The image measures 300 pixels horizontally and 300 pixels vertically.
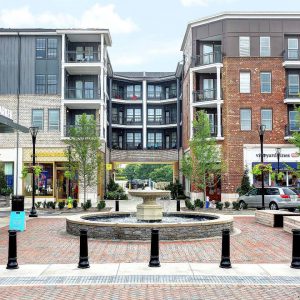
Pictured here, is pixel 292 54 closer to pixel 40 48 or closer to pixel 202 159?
pixel 202 159

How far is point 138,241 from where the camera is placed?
1564cm

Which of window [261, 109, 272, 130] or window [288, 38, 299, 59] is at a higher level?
window [288, 38, 299, 59]

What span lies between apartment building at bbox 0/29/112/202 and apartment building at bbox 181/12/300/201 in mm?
10142

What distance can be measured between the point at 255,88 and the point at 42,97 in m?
17.3

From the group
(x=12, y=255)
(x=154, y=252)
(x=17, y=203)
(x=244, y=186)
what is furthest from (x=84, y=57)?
(x=154, y=252)

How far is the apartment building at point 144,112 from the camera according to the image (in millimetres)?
58438

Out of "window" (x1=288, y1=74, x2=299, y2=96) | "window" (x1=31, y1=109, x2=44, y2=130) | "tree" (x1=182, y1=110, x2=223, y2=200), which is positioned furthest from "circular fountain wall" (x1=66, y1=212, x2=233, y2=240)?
"window" (x1=288, y1=74, x2=299, y2=96)

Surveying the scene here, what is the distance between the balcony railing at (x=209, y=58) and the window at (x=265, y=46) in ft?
11.1

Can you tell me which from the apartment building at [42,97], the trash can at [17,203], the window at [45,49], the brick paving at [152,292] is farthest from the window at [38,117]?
the brick paving at [152,292]

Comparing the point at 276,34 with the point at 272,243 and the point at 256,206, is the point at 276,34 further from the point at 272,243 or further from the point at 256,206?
the point at 272,243

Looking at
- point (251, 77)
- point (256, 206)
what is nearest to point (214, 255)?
point (256, 206)

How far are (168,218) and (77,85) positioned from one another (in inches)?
927

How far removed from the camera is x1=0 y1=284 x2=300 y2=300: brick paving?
868cm

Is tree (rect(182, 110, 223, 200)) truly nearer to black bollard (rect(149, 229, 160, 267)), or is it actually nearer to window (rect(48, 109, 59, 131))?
window (rect(48, 109, 59, 131))
